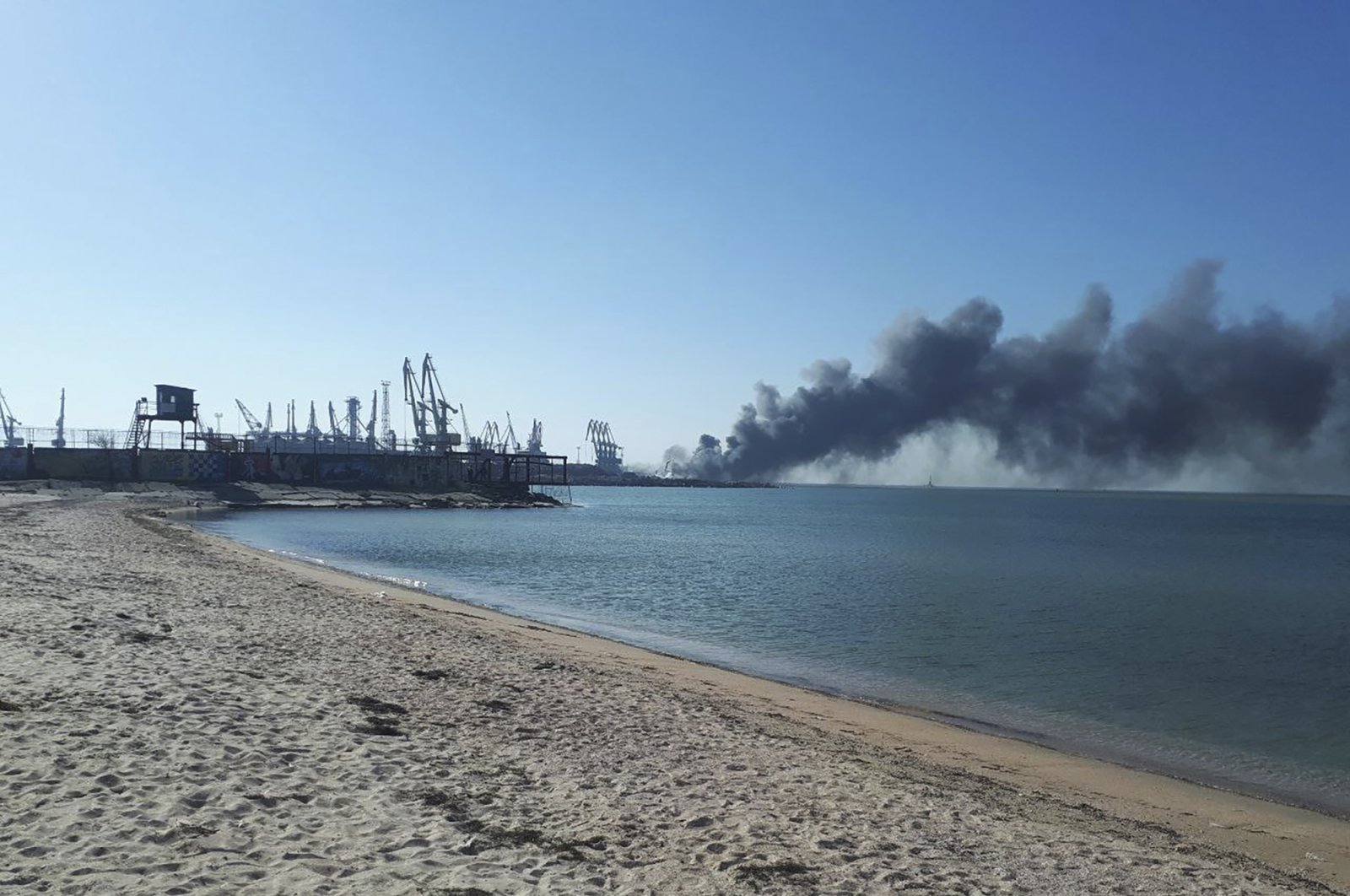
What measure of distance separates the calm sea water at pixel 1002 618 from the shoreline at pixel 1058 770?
60cm

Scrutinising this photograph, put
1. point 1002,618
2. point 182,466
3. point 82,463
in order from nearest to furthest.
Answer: point 1002,618 < point 82,463 < point 182,466

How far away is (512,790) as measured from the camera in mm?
6914

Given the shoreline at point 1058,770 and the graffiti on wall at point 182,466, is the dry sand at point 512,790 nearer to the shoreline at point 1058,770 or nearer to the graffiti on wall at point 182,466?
the shoreline at point 1058,770

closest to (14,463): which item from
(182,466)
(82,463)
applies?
(82,463)

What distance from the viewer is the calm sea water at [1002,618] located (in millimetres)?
13250

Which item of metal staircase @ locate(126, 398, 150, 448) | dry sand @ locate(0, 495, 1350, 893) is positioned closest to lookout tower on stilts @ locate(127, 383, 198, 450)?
metal staircase @ locate(126, 398, 150, 448)

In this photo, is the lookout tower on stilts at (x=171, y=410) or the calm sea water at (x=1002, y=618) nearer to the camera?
the calm sea water at (x=1002, y=618)

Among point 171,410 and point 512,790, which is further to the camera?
point 171,410

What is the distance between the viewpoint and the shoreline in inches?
318

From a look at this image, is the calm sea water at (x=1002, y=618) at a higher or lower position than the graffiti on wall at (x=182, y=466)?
lower

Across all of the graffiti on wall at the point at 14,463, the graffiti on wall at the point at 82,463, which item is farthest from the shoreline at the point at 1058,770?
the graffiti on wall at the point at 82,463

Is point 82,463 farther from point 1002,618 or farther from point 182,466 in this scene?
point 1002,618

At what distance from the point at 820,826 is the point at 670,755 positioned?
2.09m

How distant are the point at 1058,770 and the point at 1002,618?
47.2 feet
